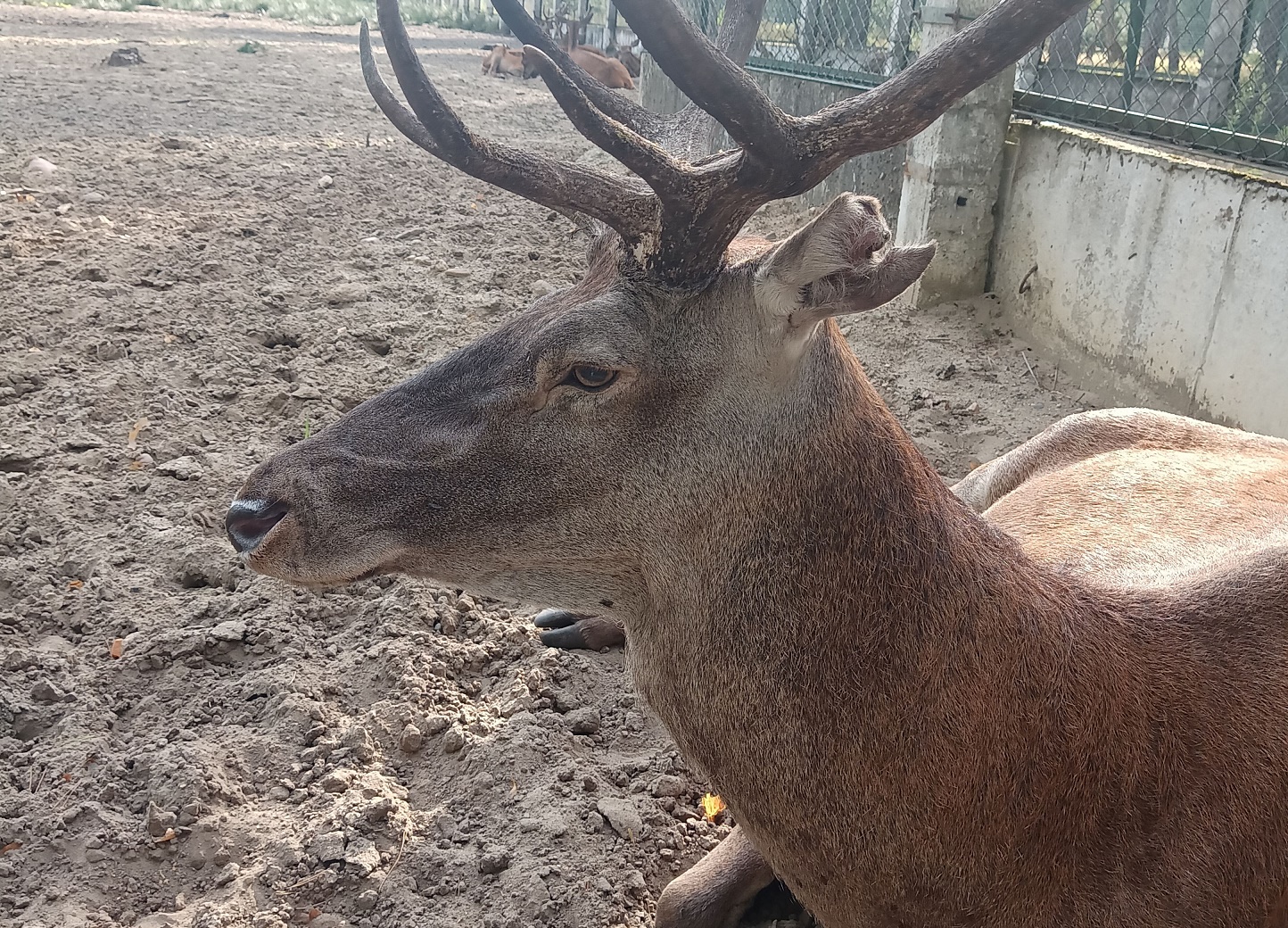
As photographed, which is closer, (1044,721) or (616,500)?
(1044,721)

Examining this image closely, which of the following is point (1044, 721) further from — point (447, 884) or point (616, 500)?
point (447, 884)

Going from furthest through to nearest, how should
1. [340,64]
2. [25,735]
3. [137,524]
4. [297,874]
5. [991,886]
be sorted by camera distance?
1. [340,64]
2. [137,524]
3. [25,735]
4. [297,874]
5. [991,886]

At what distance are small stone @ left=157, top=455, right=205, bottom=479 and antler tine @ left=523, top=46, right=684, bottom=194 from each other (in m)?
2.70

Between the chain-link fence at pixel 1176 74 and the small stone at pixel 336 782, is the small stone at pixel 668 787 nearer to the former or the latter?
the small stone at pixel 336 782

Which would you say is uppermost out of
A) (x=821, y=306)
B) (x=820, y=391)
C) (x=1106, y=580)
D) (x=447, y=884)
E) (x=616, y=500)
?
(x=821, y=306)

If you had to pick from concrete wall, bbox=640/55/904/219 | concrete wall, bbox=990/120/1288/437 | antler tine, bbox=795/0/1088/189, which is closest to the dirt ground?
concrete wall, bbox=990/120/1288/437

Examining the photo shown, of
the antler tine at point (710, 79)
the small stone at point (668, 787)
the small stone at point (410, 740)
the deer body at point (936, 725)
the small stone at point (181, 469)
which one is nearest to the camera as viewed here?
the antler tine at point (710, 79)

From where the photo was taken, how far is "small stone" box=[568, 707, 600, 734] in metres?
3.21

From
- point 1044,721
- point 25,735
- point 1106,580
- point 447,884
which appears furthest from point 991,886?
point 25,735

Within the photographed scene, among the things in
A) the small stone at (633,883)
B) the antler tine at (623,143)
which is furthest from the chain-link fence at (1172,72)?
the small stone at (633,883)

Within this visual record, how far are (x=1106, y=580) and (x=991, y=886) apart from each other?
3.11ft

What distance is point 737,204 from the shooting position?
2.13 metres

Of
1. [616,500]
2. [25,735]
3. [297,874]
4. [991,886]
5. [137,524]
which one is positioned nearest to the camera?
[991,886]

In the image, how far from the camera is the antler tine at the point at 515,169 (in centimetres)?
216
